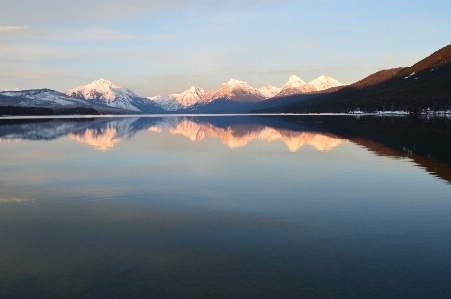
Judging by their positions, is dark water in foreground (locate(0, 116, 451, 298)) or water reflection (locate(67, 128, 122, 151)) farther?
water reflection (locate(67, 128, 122, 151))

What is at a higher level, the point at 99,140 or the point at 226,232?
the point at 226,232

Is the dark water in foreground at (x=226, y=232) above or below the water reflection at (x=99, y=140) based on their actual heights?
above

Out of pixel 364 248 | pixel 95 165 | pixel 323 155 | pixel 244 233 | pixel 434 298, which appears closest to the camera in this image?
pixel 434 298

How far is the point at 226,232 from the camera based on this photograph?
602 inches

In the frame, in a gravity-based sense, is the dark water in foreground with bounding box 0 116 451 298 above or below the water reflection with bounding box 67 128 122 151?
above

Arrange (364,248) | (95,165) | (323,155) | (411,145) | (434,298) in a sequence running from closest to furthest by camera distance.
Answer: (434,298), (364,248), (95,165), (323,155), (411,145)

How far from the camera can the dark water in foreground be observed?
11031 millimetres

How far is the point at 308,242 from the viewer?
559 inches

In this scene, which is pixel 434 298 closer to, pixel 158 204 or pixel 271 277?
pixel 271 277

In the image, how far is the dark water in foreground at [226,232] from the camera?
1103cm

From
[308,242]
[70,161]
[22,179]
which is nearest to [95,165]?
[70,161]

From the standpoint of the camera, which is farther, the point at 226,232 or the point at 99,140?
the point at 99,140

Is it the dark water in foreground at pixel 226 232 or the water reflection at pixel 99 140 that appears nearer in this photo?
the dark water in foreground at pixel 226 232

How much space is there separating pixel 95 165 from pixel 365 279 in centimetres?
2651
